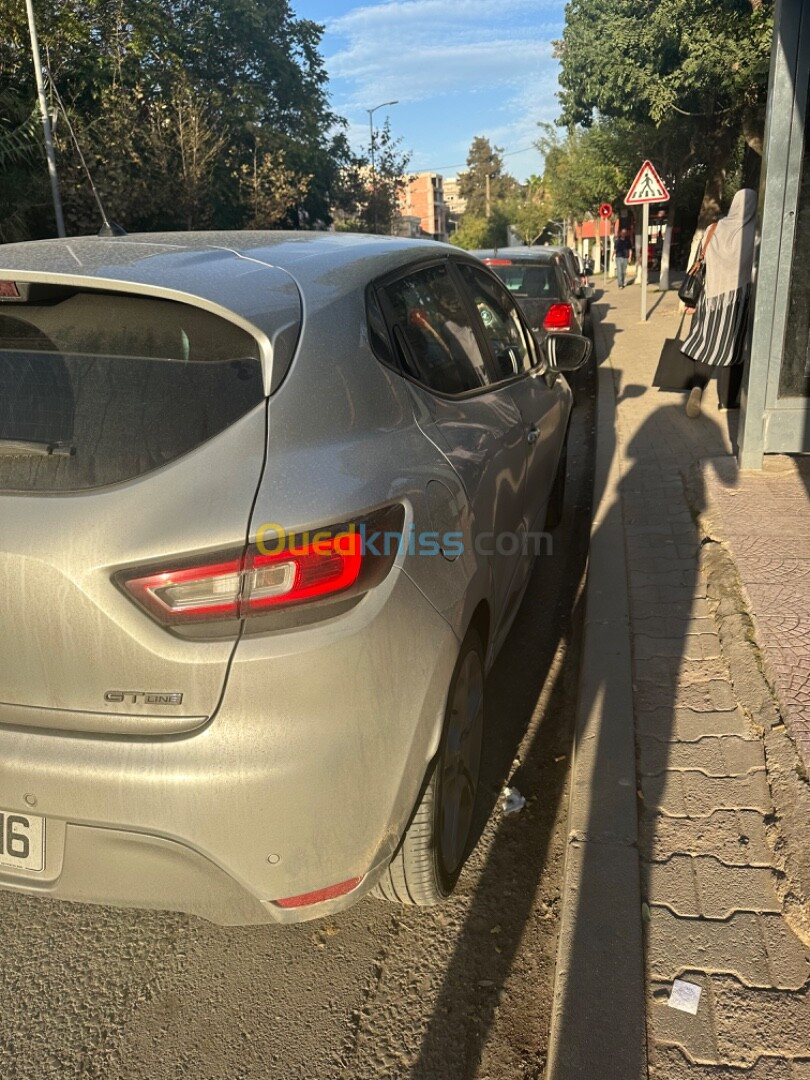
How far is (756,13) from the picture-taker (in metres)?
16.2

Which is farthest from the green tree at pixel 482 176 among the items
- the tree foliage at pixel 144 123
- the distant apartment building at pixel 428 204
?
the tree foliage at pixel 144 123

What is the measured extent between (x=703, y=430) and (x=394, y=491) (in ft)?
20.4

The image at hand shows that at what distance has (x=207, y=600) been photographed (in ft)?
5.65

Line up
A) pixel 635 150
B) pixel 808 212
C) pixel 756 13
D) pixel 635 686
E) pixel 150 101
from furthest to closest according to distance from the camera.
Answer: pixel 635 150 < pixel 150 101 < pixel 756 13 < pixel 808 212 < pixel 635 686

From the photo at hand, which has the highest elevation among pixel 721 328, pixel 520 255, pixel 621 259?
pixel 621 259

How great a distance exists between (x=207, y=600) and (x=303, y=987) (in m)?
1.23

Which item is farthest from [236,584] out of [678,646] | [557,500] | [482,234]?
[482,234]

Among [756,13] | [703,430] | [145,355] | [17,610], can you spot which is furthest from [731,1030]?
[756,13]

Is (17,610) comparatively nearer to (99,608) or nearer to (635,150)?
(99,608)

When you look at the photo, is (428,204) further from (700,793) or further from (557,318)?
(700,793)

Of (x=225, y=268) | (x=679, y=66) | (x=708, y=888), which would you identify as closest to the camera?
(x=225, y=268)

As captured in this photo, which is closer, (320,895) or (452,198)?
(320,895)

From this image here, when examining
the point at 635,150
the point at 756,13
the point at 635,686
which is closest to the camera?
the point at 635,686

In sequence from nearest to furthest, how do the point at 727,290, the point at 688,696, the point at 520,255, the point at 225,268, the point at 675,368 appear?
the point at 225,268, the point at 688,696, the point at 727,290, the point at 675,368, the point at 520,255
